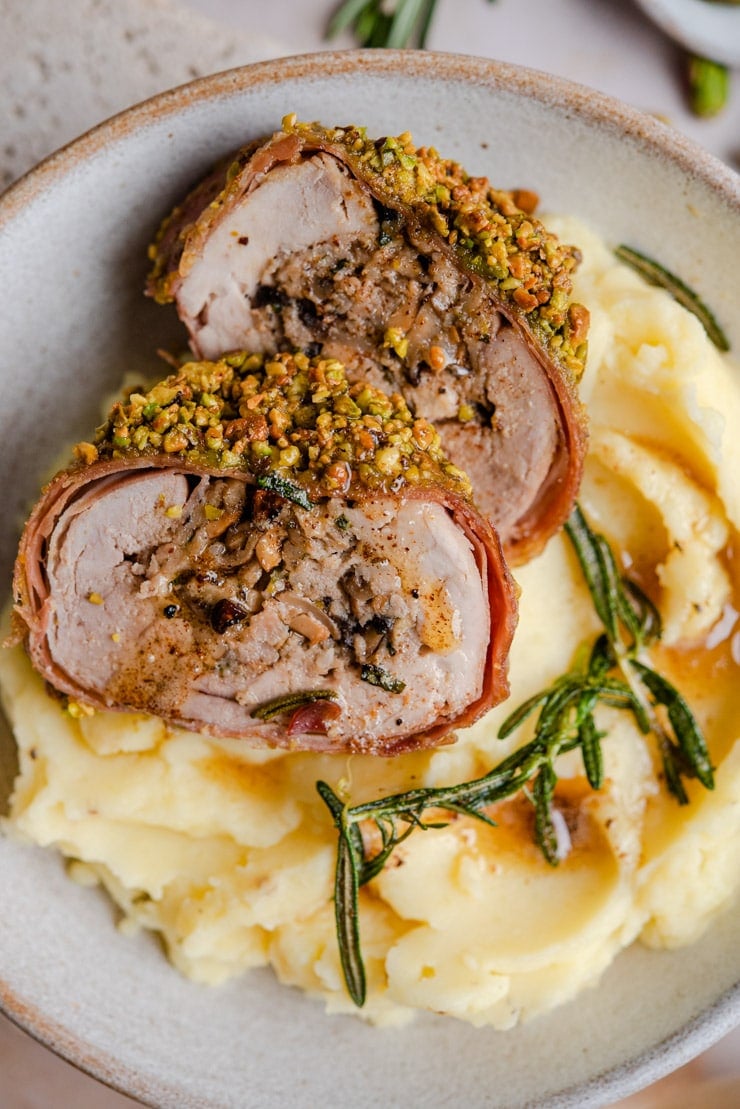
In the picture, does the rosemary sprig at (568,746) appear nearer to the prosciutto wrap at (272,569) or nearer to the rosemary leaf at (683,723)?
the rosemary leaf at (683,723)

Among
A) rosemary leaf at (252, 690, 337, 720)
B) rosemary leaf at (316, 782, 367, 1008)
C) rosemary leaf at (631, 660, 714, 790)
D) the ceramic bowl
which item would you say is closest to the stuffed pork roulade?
the ceramic bowl

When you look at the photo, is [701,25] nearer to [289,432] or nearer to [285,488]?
[289,432]

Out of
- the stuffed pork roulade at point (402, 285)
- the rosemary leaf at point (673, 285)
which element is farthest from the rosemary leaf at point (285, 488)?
the rosemary leaf at point (673, 285)

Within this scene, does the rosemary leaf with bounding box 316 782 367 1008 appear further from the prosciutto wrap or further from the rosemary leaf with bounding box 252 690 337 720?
the rosemary leaf with bounding box 252 690 337 720

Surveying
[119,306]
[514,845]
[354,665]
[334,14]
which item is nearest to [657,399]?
[354,665]

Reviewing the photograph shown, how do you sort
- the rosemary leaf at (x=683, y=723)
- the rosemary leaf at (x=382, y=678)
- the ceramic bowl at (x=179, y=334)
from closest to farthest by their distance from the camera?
the rosemary leaf at (x=382, y=678), the ceramic bowl at (x=179, y=334), the rosemary leaf at (x=683, y=723)

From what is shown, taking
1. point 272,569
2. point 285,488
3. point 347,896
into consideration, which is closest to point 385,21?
point 285,488
